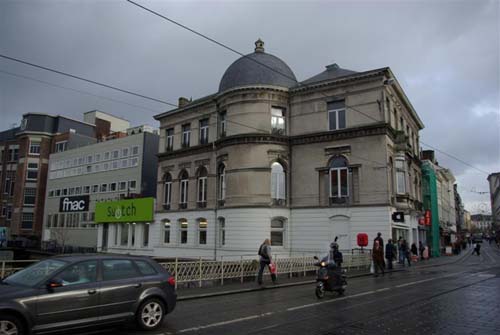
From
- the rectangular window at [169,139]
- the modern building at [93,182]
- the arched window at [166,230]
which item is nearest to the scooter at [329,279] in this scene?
the arched window at [166,230]

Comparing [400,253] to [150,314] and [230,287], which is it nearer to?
[230,287]

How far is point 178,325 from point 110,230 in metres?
35.2

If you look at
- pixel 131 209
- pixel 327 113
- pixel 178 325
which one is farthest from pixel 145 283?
pixel 131 209

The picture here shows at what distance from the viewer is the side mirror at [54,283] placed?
22.7ft

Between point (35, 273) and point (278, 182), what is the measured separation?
2280cm

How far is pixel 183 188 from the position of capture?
35094 millimetres

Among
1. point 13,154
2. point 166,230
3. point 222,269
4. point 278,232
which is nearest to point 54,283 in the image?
point 222,269

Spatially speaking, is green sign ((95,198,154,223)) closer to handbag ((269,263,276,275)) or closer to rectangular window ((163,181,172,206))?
rectangular window ((163,181,172,206))

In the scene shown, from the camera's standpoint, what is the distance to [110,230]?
41125mm

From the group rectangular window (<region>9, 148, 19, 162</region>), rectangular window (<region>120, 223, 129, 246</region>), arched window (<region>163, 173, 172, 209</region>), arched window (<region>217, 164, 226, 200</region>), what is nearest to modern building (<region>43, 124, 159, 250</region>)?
rectangular window (<region>120, 223, 129, 246</region>)

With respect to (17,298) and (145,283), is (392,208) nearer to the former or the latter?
(145,283)

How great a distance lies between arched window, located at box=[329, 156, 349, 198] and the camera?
2764cm

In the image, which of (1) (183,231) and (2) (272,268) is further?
(1) (183,231)

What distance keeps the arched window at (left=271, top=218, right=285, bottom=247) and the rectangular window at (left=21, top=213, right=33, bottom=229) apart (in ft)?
140
